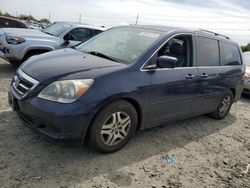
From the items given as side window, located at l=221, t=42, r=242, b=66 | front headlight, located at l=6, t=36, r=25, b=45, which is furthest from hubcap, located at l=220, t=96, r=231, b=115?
front headlight, located at l=6, t=36, r=25, b=45

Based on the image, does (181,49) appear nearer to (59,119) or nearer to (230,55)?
(230,55)

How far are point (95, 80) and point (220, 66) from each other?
2.93m

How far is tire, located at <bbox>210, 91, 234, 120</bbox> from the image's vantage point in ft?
18.0

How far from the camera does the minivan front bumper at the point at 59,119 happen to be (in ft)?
9.86

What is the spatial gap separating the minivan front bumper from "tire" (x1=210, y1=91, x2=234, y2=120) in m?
3.34

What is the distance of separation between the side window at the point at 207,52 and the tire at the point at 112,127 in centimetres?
175

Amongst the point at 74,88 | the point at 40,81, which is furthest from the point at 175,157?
the point at 40,81

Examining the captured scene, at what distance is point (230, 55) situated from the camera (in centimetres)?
556

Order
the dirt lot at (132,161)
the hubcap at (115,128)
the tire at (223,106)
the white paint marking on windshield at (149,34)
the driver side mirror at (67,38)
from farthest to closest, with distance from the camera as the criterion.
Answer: the driver side mirror at (67,38)
the tire at (223,106)
the white paint marking on windshield at (149,34)
the hubcap at (115,128)
the dirt lot at (132,161)

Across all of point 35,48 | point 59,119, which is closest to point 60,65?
point 59,119

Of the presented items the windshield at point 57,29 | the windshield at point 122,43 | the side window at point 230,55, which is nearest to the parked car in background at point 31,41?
the windshield at point 57,29

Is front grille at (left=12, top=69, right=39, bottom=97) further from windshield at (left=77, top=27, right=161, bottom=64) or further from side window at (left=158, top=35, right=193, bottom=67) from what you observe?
side window at (left=158, top=35, right=193, bottom=67)

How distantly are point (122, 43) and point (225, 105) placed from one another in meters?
2.81

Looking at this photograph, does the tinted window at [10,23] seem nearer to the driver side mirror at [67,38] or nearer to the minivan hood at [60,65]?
the driver side mirror at [67,38]
